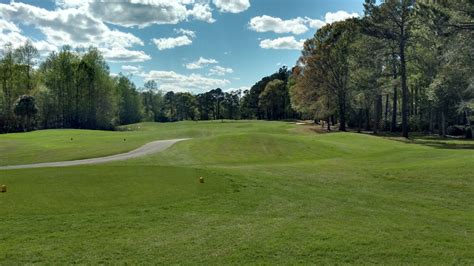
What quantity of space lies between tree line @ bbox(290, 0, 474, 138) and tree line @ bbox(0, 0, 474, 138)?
101 millimetres

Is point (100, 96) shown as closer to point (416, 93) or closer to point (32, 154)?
point (32, 154)

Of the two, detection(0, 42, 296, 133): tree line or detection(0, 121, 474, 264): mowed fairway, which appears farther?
detection(0, 42, 296, 133): tree line

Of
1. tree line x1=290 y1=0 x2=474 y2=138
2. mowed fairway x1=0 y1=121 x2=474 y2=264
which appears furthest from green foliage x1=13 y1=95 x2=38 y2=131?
mowed fairway x1=0 y1=121 x2=474 y2=264

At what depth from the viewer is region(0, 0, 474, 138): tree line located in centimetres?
3353

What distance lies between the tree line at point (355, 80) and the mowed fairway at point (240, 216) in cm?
1854

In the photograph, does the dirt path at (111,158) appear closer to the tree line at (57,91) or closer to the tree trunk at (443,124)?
the tree trunk at (443,124)

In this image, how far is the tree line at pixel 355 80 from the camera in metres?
33.5


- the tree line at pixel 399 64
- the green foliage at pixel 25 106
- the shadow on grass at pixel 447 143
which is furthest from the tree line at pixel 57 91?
the shadow on grass at pixel 447 143

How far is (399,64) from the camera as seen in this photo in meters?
46.5

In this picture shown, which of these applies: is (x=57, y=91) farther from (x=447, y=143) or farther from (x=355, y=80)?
(x=447, y=143)

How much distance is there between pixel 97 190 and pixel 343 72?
4937cm

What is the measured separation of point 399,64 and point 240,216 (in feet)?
142

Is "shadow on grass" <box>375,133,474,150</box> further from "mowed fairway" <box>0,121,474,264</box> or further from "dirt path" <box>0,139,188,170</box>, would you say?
"dirt path" <box>0,139,188,170</box>

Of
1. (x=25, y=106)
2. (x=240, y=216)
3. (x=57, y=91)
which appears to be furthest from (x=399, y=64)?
(x=57, y=91)
